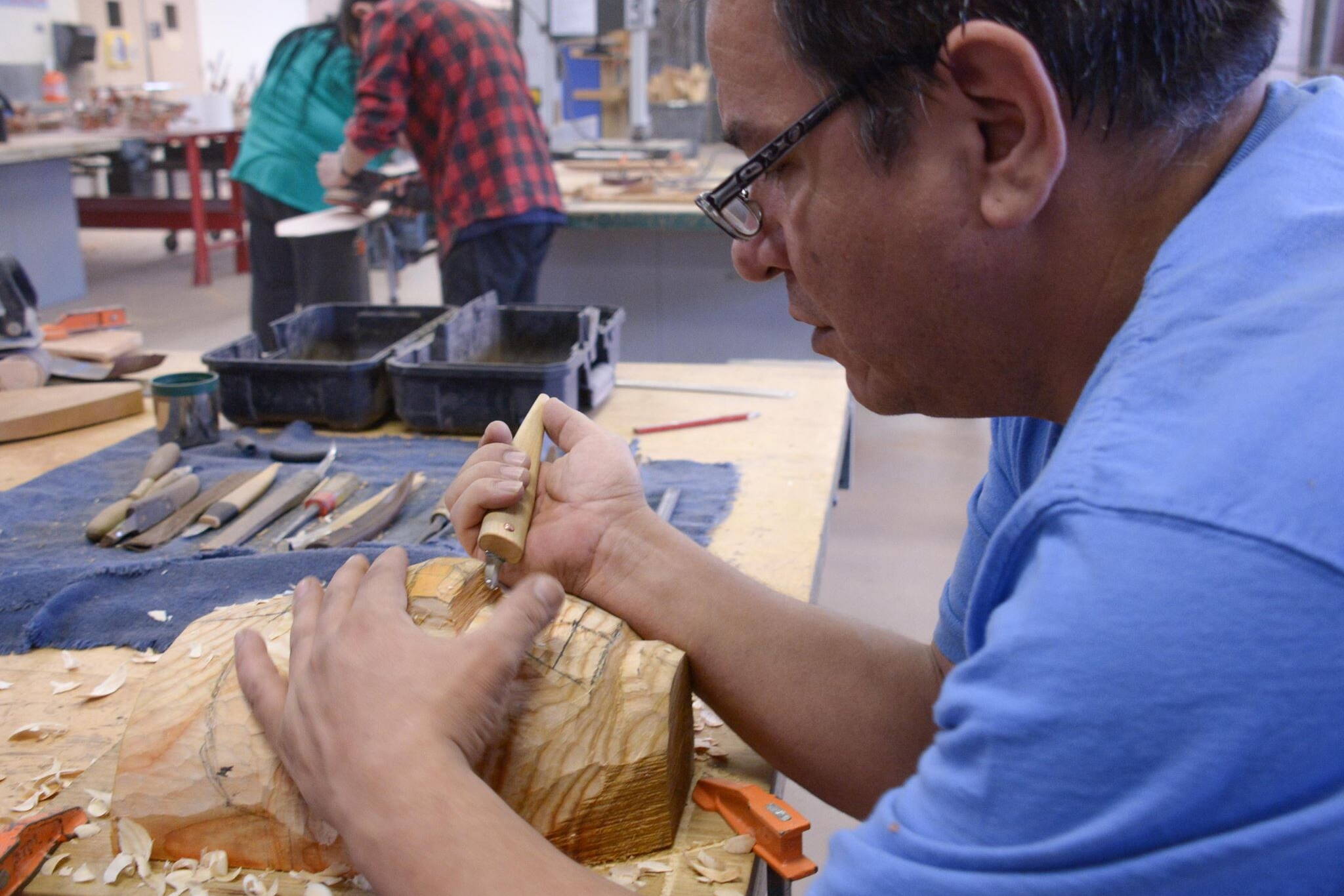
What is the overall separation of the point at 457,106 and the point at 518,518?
2538 millimetres

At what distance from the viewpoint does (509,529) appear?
1.19m

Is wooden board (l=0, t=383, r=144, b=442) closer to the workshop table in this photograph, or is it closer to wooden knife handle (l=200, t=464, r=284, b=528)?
wooden knife handle (l=200, t=464, r=284, b=528)

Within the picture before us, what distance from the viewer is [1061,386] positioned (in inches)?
34.7

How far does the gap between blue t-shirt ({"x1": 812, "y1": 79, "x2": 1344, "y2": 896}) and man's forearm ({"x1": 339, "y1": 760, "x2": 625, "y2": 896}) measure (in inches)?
9.8

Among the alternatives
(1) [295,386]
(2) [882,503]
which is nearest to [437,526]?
(1) [295,386]

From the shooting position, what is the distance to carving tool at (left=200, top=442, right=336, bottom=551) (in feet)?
5.58

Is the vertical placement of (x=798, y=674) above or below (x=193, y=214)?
above

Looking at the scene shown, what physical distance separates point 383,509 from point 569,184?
323cm

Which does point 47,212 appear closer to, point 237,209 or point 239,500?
point 237,209

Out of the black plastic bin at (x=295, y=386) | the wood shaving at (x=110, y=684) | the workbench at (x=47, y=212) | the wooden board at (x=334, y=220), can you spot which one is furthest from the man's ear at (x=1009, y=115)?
the workbench at (x=47, y=212)

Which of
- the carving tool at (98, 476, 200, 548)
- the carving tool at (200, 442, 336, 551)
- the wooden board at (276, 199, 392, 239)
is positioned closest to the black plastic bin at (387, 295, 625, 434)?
the carving tool at (200, 442, 336, 551)

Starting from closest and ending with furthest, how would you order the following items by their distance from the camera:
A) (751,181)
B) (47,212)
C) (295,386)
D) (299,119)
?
(751,181) < (295,386) < (299,119) < (47,212)

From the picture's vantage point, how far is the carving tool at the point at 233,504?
1.76m

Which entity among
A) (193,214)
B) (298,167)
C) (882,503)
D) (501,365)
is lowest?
(882,503)
